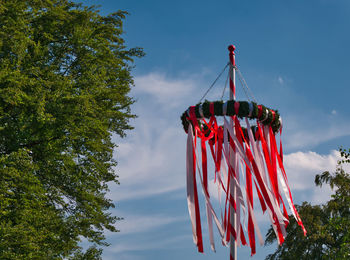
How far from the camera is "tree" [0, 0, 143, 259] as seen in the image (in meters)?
12.4

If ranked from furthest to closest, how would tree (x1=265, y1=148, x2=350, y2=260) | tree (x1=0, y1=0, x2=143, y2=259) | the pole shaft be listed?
tree (x1=265, y1=148, x2=350, y2=260)
tree (x1=0, y1=0, x2=143, y2=259)
the pole shaft

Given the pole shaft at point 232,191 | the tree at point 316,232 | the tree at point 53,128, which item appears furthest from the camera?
the tree at point 316,232

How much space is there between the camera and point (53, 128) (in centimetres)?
1362

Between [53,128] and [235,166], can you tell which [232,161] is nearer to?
[235,166]

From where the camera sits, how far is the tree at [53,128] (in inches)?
488

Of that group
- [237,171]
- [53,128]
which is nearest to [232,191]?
[237,171]

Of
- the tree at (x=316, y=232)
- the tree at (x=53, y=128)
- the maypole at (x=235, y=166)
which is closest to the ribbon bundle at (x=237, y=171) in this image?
the maypole at (x=235, y=166)

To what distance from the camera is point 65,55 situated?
16172 mm

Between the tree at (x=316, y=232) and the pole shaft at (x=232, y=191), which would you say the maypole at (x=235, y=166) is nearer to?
the pole shaft at (x=232, y=191)

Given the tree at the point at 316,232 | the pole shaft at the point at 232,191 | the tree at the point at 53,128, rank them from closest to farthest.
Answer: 1. the pole shaft at the point at 232,191
2. the tree at the point at 53,128
3. the tree at the point at 316,232

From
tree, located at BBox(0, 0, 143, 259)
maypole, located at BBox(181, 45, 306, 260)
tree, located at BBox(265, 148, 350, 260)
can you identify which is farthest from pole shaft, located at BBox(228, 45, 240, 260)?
tree, located at BBox(265, 148, 350, 260)

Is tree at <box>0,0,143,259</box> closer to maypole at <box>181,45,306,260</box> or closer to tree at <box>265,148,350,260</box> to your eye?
maypole at <box>181,45,306,260</box>

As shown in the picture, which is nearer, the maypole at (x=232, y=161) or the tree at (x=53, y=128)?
the maypole at (x=232, y=161)

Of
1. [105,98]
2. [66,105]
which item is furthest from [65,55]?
[66,105]
